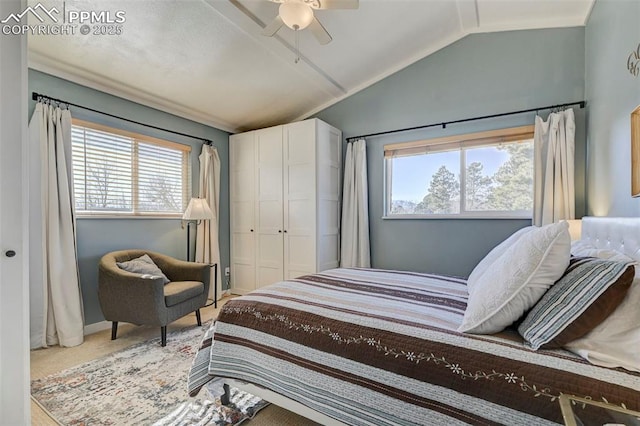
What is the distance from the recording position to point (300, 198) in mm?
3836

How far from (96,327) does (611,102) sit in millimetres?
4810

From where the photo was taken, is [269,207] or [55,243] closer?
[55,243]

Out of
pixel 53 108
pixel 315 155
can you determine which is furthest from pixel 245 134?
pixel 53 108

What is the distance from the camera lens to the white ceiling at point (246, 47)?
97.4 inches

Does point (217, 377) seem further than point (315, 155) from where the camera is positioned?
No

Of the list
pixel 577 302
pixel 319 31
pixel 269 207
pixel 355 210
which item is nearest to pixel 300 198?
pixel 269 207

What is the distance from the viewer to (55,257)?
2.62m

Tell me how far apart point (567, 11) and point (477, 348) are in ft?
11.2

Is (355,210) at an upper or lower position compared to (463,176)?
lower

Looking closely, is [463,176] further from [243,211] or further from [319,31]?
[243,211]

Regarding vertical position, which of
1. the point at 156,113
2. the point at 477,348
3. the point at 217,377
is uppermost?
Result: the point at 156,113

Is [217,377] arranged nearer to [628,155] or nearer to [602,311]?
[602,311]

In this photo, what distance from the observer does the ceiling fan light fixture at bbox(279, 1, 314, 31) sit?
6.35 feet

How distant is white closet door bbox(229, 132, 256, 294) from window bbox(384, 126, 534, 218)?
187 cm
